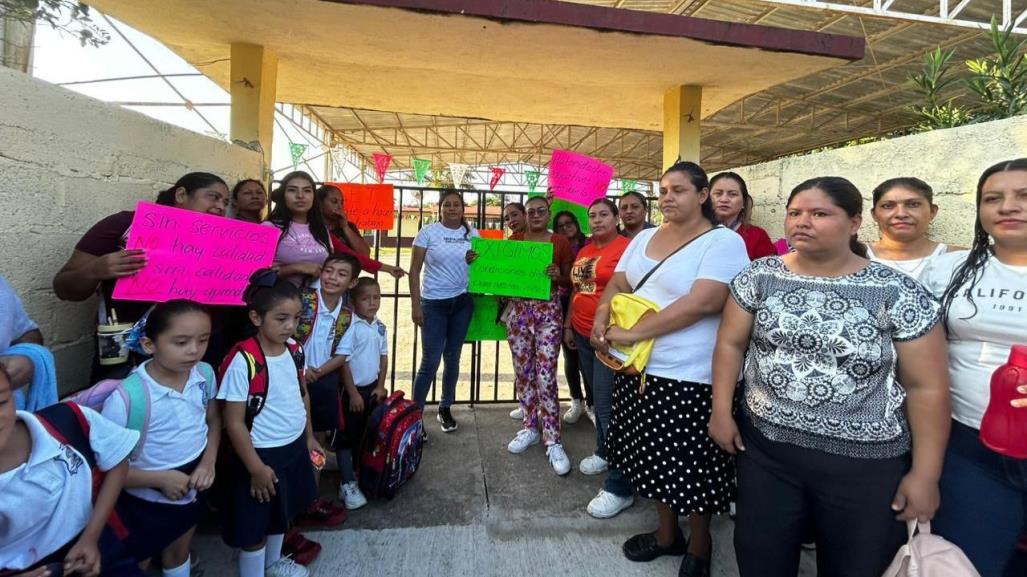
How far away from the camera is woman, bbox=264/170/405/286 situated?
2.49 m

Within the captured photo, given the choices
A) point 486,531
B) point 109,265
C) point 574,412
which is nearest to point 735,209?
point 574,412

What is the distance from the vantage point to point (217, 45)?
3.54 metres

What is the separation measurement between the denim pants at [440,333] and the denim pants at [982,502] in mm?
2716

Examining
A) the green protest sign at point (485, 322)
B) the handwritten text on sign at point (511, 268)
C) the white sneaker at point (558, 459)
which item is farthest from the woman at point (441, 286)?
the white sneaker at point (558, 459)

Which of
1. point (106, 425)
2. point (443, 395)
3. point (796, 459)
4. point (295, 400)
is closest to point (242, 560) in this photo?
point (295, 400)

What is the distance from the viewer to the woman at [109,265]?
1.86 metres

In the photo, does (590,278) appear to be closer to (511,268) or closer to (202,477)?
(511,268)

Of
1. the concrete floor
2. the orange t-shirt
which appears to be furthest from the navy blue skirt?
the orange t-shirt

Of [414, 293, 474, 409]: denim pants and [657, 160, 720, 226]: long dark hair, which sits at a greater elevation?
[657, 160, 720, 226]: long dark hair

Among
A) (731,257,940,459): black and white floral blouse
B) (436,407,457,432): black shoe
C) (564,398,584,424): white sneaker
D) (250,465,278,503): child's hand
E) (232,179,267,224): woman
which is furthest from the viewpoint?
(564,398,584,424): white sneaker

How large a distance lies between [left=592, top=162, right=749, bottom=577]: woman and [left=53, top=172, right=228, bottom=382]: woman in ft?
6.66

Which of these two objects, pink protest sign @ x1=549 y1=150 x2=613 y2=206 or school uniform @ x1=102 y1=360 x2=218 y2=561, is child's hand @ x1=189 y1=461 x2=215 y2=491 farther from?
pink protest sign @ x1=549 y1=150 x2=613 y2=206

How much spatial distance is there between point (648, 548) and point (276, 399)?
1.88 m

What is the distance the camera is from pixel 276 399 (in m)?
2.02
